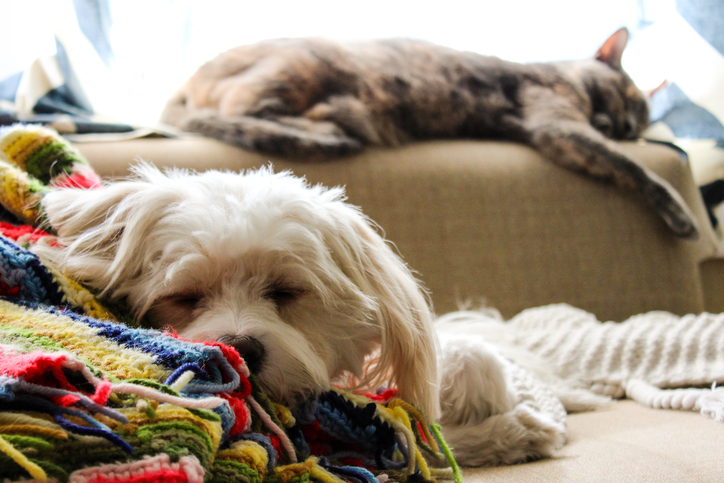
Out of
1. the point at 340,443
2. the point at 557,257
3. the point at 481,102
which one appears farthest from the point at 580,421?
the point at 481,102

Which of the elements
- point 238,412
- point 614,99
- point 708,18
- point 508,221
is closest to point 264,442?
point 238,412

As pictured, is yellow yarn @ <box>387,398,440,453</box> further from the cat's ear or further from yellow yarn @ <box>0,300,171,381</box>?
the cat's ear

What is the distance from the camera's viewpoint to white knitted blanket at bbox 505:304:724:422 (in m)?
1.17

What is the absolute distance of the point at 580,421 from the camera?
44.7 inches

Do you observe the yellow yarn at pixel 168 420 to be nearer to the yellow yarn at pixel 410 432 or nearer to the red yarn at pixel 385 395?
the yellow yarn at pixel 410 432

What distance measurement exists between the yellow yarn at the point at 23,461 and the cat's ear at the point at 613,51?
102 inches

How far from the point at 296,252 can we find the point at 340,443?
0.26 metres

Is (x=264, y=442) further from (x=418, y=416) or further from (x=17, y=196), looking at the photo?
(x=17, y=196)

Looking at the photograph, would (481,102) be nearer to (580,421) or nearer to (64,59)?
(580,421)

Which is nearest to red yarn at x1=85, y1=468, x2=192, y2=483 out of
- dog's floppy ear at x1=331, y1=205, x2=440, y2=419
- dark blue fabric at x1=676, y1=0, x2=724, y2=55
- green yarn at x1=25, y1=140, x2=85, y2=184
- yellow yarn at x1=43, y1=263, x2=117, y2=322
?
yellow yarn at x1=43, y1=263, x2=117, y2=322

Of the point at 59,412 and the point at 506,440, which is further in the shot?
the point at 506,440

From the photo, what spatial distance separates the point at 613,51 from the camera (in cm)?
242

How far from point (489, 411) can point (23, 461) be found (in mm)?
759

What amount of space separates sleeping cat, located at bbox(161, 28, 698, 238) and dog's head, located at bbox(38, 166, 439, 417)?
801 millimetres
